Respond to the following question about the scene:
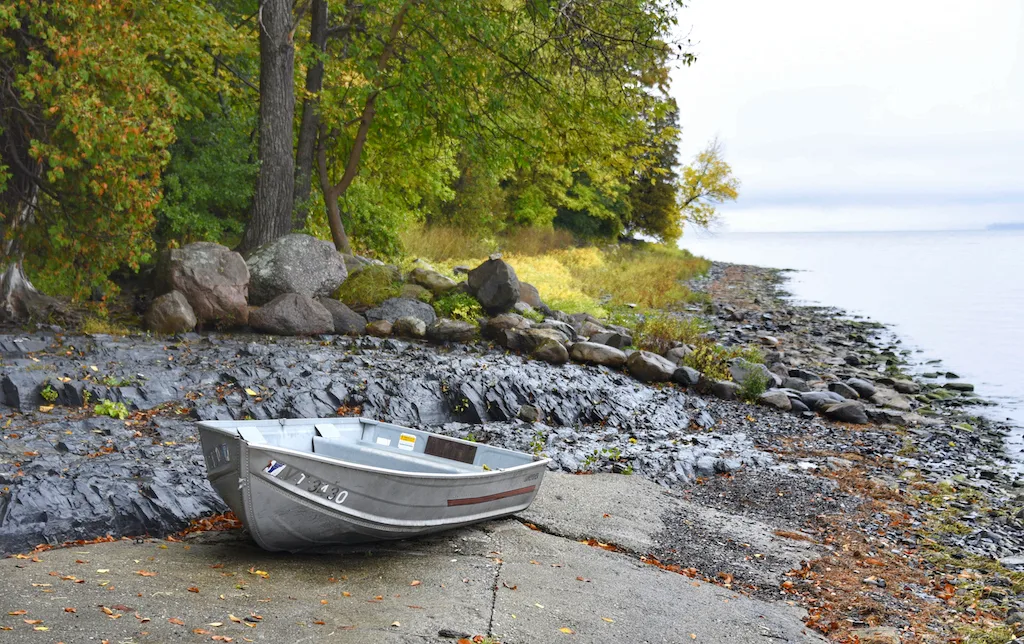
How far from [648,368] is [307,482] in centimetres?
963

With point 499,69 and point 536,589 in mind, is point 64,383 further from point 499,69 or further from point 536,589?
point 499,69

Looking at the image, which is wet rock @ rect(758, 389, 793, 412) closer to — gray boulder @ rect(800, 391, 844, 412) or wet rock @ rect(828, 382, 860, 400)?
gray boulder @ rect(800, 391, 844, 412)

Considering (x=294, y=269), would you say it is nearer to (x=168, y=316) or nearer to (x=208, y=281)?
(x=208, y=281)

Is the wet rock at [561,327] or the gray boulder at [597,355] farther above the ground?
the wet rock at [561,327]

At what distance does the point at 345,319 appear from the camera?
15078 millimetres

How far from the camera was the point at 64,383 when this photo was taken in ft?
33.2

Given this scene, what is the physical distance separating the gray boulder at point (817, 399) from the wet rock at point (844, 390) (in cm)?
81

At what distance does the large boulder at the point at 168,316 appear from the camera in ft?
43.9

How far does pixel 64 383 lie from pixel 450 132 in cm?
1023

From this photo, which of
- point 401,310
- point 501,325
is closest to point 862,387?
point 501,325

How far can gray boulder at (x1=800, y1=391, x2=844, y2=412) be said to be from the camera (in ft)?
49.9

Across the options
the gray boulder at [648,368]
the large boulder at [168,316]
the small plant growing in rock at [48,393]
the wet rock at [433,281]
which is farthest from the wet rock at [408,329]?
the small plant growing in rock at [48,393]

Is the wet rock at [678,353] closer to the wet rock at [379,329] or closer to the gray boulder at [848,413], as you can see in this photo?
the gray boulder at [848,413]

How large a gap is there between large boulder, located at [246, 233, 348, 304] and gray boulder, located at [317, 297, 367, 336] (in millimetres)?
424
